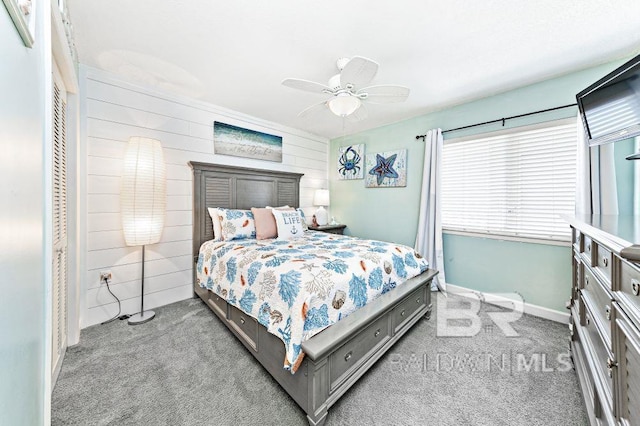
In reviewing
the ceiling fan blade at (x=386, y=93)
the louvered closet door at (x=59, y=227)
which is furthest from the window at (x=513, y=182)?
the louvered closet door at (x=59, y=227)

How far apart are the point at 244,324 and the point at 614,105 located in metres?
2.96

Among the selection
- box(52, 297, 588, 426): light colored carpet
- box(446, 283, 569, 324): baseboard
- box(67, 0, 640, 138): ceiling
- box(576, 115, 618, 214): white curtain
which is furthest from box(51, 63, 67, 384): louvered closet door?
box(576, 115, 618, 214): white curtain

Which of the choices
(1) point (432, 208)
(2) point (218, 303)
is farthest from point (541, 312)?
(2) point (218, 303)

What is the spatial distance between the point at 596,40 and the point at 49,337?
154 inches

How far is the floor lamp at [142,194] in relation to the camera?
232 cm

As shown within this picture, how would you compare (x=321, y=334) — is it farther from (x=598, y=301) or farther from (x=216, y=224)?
(x=216, y=224)

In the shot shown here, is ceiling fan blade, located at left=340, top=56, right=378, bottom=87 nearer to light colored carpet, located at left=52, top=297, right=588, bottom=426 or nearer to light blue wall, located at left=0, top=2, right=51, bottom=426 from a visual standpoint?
light blue wall, located at left=0, top=2, right=51, bottom=426

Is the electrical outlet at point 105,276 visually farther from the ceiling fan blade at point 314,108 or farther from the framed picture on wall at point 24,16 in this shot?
the ceiling fan blade at point 314,108

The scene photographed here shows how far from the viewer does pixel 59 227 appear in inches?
70.7

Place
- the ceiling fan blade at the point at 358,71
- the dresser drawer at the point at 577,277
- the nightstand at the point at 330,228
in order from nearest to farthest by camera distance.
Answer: the ceiling fan blade at the point at 358,71
the dresser drawer at the point at 577,277
the nightstand at the point at 330,228

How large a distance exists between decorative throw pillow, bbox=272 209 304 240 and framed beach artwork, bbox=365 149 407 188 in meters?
1.56

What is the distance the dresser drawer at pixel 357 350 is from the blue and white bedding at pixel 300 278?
7.1 inches

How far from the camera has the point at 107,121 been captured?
7.98 feet

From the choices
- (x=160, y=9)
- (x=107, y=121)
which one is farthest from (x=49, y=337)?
(x=107, y=121)
